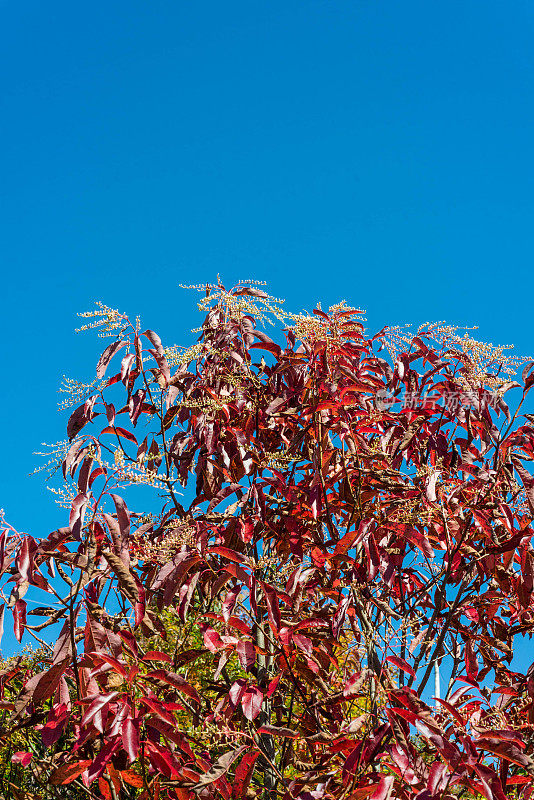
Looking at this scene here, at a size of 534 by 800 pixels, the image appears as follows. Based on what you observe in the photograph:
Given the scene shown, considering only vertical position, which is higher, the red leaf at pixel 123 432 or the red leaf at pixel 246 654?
the red leaf at pixel 123 432

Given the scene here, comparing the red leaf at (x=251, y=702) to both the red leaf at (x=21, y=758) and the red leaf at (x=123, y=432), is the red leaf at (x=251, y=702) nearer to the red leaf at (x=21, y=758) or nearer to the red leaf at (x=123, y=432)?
the red leaf at (x=21, y=758)

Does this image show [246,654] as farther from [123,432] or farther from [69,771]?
[123,432]

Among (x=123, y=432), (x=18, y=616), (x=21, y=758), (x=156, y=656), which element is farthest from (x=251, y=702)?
(x=123, y=432)

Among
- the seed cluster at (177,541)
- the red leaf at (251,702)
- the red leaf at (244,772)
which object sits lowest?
the red leaf at (244,772)

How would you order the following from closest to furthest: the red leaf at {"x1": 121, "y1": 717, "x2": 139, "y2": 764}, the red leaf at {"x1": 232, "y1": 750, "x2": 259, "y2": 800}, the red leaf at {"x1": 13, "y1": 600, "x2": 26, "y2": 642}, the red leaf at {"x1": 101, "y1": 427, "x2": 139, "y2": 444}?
the red leaf at {"x1": 121, "y1": 717, "x2": 139, "y2": 764}, the red leaf at {"x1": 232, "y1": 750, "x2": 259, "y2": 800}, the red leaf at {"x1": 13, "y1": 600, "x2": 26, "y2": 642}, the red leaf at {"x1": 101, "y1": 427, "x2": 139, "y2": 444}

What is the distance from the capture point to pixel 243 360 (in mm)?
2830

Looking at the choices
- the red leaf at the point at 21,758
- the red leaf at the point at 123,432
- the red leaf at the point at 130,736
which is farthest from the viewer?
the red leaf at the point at 123,432

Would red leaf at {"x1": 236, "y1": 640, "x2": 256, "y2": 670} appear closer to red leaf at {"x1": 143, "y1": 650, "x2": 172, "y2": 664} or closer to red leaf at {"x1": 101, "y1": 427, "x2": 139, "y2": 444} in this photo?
red leaf at {"x1": 143, "y1": 650, "x2": 172, "y2": 664}

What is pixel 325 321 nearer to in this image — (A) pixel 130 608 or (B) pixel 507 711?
(A) pixel 130 608

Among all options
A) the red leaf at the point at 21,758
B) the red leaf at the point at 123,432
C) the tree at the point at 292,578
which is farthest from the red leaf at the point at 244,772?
the red leaf at the point at 123,432

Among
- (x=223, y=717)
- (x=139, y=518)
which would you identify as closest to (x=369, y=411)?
(x=139, y=518)

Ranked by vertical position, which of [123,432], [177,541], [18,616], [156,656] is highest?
[123,432]

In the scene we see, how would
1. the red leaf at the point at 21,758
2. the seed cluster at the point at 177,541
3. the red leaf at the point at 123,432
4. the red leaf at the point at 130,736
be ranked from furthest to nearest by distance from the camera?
the red leaf at the point at 123,432, the red leaf at the point at 21,758, the seed cluster at the point at 177,541, the red leaf at the point at 130,736

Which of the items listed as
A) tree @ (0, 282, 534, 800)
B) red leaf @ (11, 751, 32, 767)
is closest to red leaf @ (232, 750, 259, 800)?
tree @ (0, 282, 534, 800)
